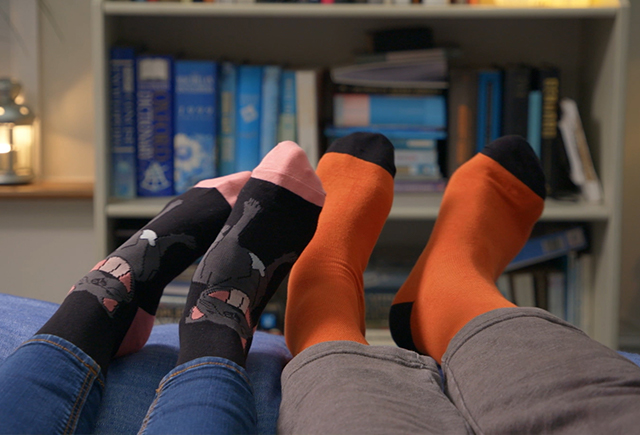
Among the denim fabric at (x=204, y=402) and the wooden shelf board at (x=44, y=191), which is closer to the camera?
the denim fabric at (x=204, y=402)

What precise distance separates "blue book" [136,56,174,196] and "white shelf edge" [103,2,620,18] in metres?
0.12

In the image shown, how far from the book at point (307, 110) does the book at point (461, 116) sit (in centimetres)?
29

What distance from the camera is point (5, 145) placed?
4.34 feet

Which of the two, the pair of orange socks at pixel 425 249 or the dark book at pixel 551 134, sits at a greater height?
the dark book at pixel 551 134

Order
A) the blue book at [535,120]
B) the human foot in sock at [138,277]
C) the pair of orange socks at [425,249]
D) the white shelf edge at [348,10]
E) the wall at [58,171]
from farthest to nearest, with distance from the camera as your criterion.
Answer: the wall at [58,171] < the blue book at [535,120] < the white shelf edge at [348,10] < the pair of orange socks at [425,249] < the human foot in sock at [138,277]

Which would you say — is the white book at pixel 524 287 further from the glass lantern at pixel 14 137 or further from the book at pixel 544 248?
the glass lantern at pixel 14 137

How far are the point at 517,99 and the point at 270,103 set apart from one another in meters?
0.53

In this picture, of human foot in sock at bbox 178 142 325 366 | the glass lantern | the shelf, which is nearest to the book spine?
the shelf

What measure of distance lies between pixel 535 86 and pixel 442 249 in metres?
0.64

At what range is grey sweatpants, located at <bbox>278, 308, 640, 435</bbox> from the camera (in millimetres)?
388

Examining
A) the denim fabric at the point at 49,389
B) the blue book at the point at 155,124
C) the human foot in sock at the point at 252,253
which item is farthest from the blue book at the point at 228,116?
the denim fabric at the point at 49,389

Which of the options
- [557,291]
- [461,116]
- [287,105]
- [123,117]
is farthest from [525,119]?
[123,117]

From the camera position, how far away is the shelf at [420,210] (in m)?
1.15

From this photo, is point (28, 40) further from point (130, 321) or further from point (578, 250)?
point (578, 250)
